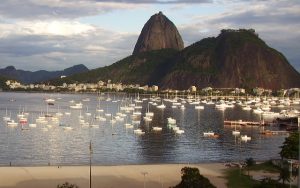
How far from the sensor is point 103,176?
4088 cm

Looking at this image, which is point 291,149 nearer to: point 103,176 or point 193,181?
point 103,176

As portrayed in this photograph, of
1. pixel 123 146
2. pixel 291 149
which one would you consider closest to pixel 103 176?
pixel 291 149

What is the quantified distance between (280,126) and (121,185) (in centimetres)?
6398

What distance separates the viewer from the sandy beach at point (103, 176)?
37875mm

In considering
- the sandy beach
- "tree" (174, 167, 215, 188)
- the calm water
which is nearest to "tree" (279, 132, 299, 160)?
the sandy beach

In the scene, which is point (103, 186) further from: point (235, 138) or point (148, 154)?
point (235, 138)

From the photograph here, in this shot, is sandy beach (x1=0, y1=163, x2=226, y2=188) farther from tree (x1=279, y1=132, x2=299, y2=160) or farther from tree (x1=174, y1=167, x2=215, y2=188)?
tree (x1=174, y1=167, x2=215, y2=188)

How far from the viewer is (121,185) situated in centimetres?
3759

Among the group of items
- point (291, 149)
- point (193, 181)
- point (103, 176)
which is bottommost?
point (103, 176)

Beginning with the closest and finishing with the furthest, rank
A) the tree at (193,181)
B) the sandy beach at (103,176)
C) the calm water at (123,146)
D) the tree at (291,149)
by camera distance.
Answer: the tree at (193,181) < the sandy beach at (103,176) < the tree at (291,149) < the calm water at (123,146)

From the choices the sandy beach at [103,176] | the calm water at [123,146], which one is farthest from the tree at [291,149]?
the calm water at [123,146]

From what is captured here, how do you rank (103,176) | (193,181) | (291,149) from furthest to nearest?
1. (291,149)
2. (103,176)
3. (193,181)

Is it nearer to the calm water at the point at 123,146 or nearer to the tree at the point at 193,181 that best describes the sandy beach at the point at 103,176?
the calm water at the point at 123,146

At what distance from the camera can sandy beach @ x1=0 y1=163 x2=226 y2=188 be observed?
1491 inches
